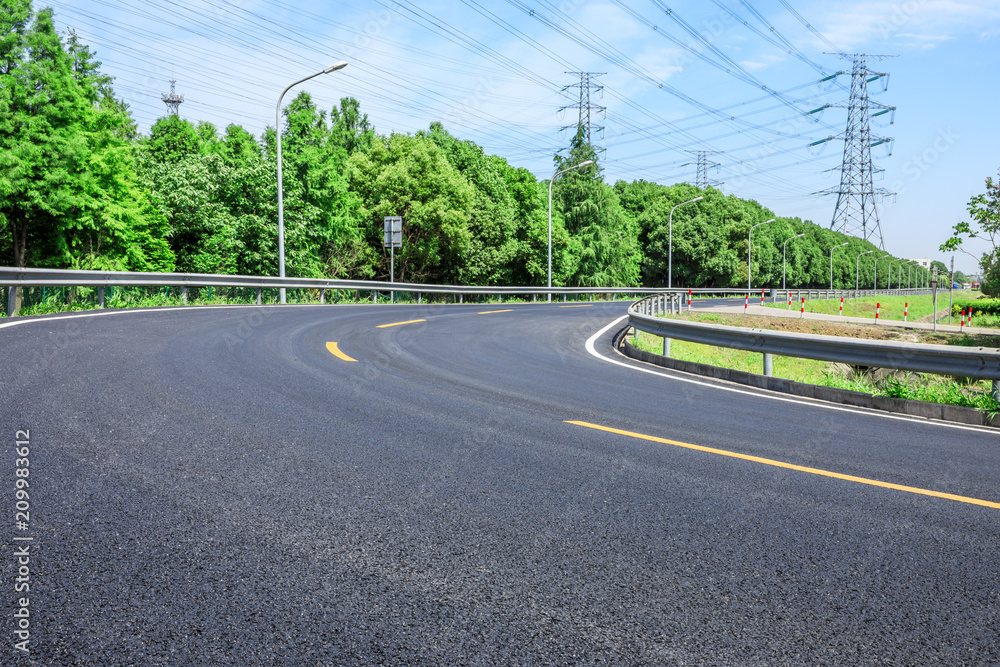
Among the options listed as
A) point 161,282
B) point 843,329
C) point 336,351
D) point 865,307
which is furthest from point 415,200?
point 865,307

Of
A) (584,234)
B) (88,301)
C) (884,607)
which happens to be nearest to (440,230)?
(584,234)

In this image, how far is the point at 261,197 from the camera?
3600 centimetres

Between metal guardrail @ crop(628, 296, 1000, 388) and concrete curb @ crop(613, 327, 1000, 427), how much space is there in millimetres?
390

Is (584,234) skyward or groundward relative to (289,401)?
skyward

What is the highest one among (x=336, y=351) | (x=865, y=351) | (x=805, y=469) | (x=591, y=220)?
(x=591, y=220)

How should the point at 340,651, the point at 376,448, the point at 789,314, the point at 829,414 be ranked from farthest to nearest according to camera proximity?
1. the point at 789,314
2. the point at 829,414
3. the point at 376,448
4. the point at 340,651

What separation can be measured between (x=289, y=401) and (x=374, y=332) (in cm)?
757

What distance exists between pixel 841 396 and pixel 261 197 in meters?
33.0

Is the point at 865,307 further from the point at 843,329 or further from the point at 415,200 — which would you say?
the point at 415,200

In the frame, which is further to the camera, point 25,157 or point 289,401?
point 25,157

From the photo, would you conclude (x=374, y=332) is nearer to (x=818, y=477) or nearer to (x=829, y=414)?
(x=829, y=414)

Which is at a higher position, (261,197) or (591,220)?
(591,220)

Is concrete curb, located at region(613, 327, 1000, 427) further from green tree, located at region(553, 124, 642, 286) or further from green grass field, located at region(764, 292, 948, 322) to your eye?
green tree, located at region(553, 124, 642, 286)

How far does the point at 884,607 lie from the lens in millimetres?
2848
